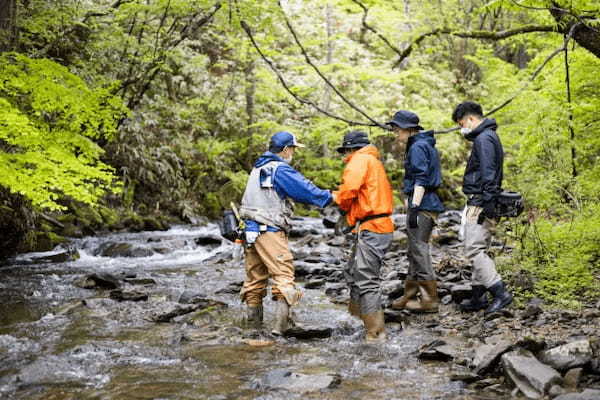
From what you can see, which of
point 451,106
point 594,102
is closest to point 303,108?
point 451,106

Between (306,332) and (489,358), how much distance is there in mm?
2057

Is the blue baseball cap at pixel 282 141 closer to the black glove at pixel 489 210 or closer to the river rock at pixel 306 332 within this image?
the river rock at pixel 306 332

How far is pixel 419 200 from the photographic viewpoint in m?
6.26

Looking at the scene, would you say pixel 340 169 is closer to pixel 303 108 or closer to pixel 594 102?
pixel 303 108

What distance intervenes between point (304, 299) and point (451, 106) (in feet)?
64.5

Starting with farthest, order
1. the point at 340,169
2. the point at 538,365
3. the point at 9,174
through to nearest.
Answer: the point at 340,169 → the point at 9,174 → the point at 538,365

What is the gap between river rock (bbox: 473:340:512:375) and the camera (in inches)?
169

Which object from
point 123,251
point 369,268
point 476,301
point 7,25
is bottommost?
point 123,251

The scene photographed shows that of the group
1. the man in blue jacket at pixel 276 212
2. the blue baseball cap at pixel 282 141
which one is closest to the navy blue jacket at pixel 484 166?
the man in blue jacket at pixel 276 212

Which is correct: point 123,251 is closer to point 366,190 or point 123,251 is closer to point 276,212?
point 276,212

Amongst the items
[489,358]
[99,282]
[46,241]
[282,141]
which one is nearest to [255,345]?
[282,141]

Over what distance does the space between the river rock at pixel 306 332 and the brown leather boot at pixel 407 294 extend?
4.77 ft

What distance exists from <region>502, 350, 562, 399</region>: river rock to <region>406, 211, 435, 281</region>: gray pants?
8.09 feet

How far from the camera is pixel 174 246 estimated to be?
1345 centimetres
